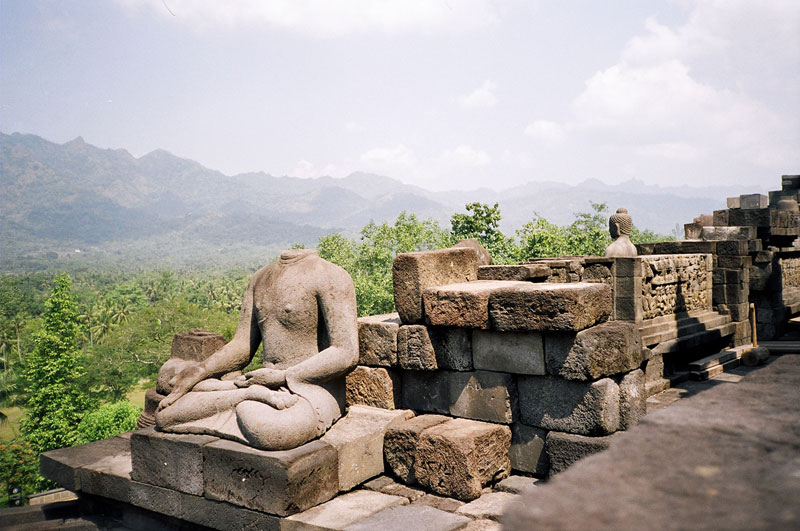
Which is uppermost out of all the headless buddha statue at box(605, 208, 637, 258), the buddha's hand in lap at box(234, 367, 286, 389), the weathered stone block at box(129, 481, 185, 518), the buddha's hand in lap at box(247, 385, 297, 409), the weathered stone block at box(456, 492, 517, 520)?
the headless buddha statue at box(605, 208, 637, 258)

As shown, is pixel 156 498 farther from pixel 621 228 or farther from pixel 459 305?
pixel 621 228

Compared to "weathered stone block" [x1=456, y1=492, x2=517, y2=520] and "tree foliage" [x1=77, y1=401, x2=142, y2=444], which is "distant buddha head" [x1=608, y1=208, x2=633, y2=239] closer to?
"weathered stone block" [x1=456, y1=492, x2=517, y2=520]

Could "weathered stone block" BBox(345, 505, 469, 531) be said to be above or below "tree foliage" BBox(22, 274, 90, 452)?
above

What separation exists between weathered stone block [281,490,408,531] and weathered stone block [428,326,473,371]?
1.12 m

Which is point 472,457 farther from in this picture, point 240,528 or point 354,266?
point 354,266

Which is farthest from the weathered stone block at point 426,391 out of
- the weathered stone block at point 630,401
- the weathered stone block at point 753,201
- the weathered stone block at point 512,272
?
the weathered stone block at point 753,201

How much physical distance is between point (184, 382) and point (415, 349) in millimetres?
1855

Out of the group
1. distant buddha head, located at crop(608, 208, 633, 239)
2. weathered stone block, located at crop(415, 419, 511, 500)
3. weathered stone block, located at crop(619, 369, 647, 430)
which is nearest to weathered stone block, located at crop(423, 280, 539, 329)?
weathered stone block, located at crop(415, 419, 511, 500)

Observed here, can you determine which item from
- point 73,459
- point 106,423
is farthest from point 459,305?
point 106,423

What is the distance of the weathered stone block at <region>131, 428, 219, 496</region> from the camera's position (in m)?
4.57

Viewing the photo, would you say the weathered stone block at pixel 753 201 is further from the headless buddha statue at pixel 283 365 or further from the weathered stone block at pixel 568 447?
the headless buddha statue at pixel 283 365

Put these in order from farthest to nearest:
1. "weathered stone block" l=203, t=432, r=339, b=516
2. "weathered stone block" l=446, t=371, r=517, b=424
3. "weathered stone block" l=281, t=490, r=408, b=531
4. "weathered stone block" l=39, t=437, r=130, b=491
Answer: "weathered stone block" l=39, t=437, r=130, b=491, "weathered stone block" l=446, t=371, r=517, b=424, "weathered stone block" l=203, t=432, r=339, b=516, "weathered stone block" l=281, t=490, r=408, b=531

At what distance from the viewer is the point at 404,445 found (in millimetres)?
4812

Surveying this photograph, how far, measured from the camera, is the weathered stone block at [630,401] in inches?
176
